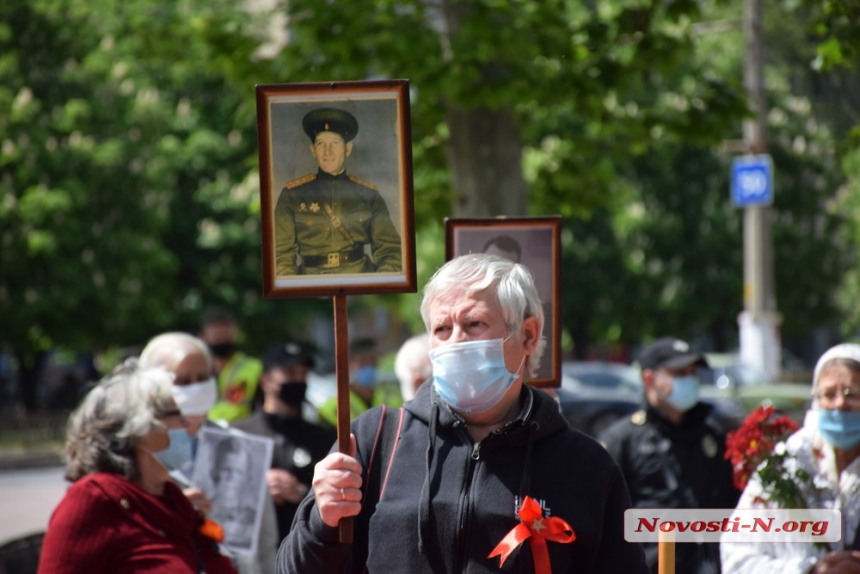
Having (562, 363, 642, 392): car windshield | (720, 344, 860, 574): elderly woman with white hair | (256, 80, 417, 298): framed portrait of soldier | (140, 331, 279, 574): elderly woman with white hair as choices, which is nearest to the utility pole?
Result: (562, 363, 642, 392): car windshield

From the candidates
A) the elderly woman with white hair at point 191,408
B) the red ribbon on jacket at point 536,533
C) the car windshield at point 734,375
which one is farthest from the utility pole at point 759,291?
the red ribbon on jacket at point 536,533

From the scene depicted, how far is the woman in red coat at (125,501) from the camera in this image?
3812mm

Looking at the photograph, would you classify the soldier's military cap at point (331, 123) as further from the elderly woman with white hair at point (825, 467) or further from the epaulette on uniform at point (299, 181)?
the elderly woman with white hair at point (825, 467)

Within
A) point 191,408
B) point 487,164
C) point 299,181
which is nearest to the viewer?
point 299,181

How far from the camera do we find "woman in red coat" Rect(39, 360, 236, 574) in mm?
3812

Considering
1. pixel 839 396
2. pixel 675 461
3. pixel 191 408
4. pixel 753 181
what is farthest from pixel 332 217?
pixel 753 181

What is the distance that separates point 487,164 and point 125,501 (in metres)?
5.38

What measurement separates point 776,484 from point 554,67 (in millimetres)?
5873

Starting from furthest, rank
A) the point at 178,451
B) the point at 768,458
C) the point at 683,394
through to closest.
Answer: the point at 683,394 → the point at 178,451 → the point at 768,458

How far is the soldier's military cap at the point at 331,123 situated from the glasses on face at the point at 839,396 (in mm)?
2044

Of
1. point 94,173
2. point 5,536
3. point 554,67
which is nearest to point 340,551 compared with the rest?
point 554,67

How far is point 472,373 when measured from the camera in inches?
117

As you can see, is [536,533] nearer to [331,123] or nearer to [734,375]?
[331,123]

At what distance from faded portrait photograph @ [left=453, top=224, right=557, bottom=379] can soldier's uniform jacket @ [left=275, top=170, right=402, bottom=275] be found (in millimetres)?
1298
